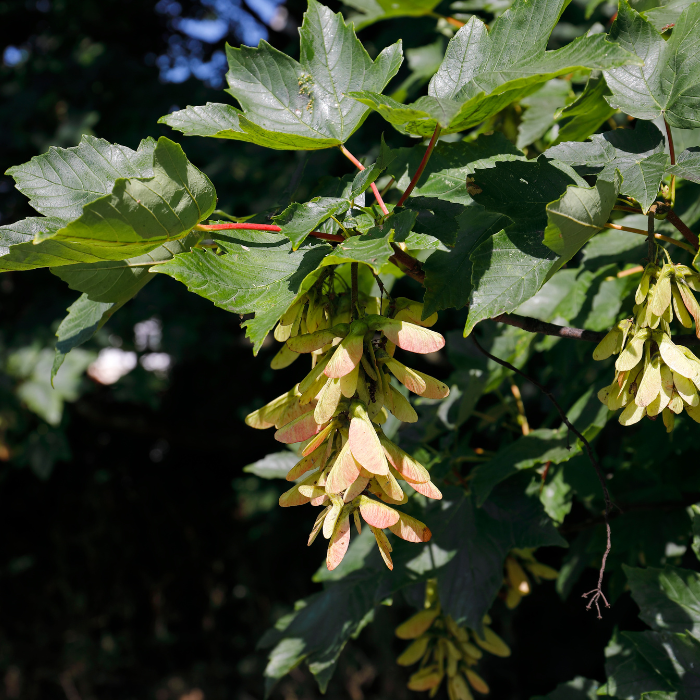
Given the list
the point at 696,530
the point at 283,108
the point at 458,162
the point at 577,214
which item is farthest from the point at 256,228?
the point at 696,530

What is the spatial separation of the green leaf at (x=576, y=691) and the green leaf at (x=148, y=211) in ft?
4.51

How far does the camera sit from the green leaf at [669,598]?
1.19 m

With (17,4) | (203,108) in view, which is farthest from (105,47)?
(203,108)

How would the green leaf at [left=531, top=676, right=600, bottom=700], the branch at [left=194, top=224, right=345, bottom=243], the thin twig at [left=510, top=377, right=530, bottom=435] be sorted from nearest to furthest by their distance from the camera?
the branch at [left=194, top=224, right=345, bottom=243], the green leaf at [left=531, top=676, right=600, bottom=700], the thin twig at [left=510, top=377, right=530, bottom=435]

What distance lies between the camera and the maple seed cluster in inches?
31.9

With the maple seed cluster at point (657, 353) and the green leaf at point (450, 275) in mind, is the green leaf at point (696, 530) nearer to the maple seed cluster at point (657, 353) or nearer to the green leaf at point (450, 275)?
the maple seed cluster at point (657, 353)

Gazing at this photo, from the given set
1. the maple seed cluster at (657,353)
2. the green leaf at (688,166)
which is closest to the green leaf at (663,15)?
the green leaf at (688,166)

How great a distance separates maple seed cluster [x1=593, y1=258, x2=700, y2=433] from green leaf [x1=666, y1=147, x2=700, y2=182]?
5.7 inches

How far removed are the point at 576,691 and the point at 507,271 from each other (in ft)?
3.88

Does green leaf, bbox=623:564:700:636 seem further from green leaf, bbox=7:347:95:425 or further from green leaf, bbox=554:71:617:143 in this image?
green leaf, bbox=7:347:95:425

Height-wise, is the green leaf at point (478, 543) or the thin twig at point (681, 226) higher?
the thin twig at point (681, 226)

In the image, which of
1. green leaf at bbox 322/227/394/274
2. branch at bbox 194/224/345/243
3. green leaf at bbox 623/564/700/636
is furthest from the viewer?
green leaf at bbox 623/564/700/636

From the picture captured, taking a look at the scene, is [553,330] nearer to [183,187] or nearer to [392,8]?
[183,187]

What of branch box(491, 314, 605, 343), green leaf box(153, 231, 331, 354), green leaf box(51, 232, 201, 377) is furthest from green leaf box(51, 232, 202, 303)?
branch box(491, 314, 605, 343)
